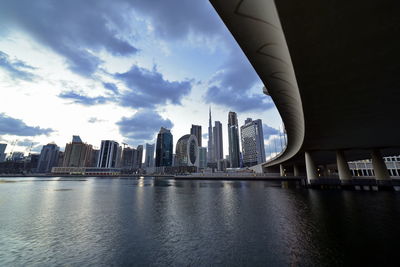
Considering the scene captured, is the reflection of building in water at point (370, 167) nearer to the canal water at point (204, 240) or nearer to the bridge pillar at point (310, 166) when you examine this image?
Result: the bridge pillar at point (310, 166)

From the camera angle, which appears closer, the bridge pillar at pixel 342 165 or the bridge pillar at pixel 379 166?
the bridge pillar at pixel 379 166

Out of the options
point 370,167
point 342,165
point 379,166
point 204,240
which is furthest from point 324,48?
point 370,167

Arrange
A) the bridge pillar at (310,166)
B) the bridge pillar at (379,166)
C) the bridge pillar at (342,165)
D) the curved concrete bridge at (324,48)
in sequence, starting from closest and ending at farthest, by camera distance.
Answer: the curved concrete bridge at (324,48), the bridge pillar at (379,166), the bridge pillar at (342,165), the bridge pillar at (310,166)

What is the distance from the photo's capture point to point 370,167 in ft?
285

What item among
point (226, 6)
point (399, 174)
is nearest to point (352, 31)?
point (226, 6)

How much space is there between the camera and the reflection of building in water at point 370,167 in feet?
252

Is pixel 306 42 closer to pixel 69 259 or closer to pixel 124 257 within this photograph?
pixel 124 257

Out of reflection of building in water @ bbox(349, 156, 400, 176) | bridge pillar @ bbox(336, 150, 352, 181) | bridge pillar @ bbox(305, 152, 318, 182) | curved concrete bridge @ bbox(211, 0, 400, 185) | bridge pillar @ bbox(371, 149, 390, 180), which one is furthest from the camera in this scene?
reflection of building in water @ bbox(349, 156, 400, 176)

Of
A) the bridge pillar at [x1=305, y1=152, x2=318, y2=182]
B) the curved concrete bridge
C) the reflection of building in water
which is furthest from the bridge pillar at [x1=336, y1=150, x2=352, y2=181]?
the reflection of building in water

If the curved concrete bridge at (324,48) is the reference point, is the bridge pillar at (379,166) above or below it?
below

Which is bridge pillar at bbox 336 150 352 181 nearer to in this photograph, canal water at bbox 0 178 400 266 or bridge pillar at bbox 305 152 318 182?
bridge pillar at bbox 305 152 318 182

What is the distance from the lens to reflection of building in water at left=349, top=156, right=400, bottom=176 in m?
76.9

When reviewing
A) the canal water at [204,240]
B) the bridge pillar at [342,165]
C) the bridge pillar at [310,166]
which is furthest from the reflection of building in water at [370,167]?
the canal water at [204,240]

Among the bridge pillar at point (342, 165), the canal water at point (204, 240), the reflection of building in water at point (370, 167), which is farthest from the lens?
the reflection of building in water at point (370, 167)
